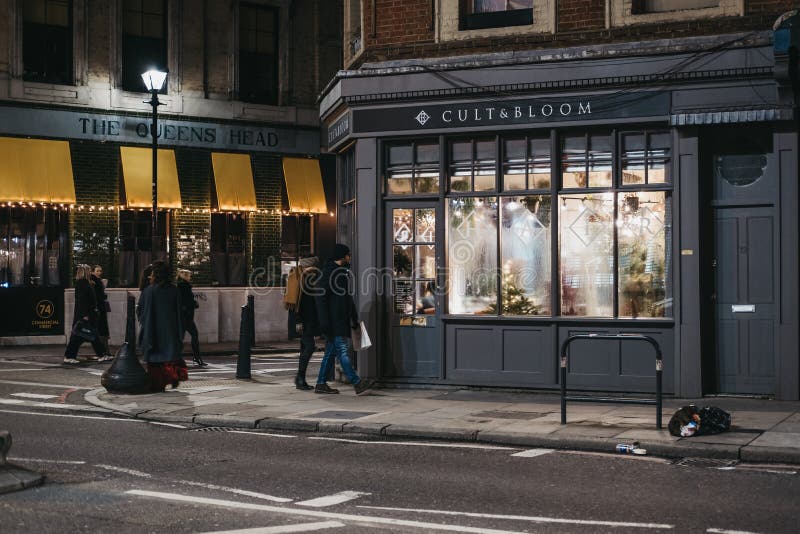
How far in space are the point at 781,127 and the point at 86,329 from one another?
1260cm

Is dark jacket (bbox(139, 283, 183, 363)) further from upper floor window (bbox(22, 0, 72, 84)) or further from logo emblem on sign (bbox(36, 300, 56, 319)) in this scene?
upper floor window (bbox(22, 0, 72, 84))

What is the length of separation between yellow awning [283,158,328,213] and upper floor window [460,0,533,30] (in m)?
13.0

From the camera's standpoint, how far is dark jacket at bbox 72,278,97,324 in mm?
19266

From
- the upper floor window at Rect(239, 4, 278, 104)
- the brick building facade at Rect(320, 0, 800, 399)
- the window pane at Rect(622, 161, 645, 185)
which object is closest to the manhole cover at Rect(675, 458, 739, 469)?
the brick building facade at Rect(320, 0, 800, 399)

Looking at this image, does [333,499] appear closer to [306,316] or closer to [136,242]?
[306,316]

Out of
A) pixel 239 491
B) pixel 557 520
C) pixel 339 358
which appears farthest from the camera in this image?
pixel 339 358

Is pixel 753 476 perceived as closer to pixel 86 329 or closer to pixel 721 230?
pixel 721 230

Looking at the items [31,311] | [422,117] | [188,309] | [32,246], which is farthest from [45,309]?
[422,117]

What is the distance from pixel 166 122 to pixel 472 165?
13229mm

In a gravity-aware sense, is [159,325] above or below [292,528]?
above

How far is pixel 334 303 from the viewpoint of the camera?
1427cm

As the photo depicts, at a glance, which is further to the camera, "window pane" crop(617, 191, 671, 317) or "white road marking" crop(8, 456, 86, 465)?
"window pane" crop(617, 191, 671, 317)

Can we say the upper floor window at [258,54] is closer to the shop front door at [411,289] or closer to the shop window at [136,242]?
the shop window at [136,242]

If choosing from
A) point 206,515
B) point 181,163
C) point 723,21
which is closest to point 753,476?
point 206,515
